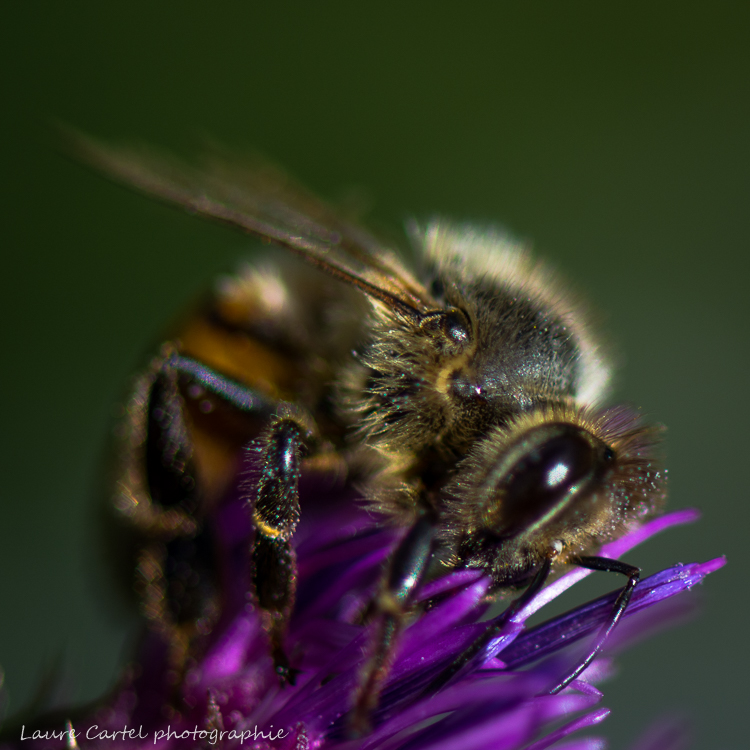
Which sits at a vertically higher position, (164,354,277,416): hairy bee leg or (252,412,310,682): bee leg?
(164,354,277,416): hairy bee leg

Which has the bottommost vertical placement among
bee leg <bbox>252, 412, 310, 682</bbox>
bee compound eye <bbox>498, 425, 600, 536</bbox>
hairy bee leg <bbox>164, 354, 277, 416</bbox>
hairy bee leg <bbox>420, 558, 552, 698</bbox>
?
hairy bee leg <bbox>420, 558, 552, 698</bbox>

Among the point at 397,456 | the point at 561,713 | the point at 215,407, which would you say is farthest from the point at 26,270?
the point at 561,713

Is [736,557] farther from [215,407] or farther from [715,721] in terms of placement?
[215,407]

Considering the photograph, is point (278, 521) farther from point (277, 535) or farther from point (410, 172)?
point (410, 172)

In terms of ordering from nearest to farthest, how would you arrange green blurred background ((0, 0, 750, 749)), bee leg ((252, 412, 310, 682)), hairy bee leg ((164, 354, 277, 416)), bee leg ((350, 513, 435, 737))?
bee leg ((350, 513, 435, 737))
bee leg ((252, 412, 310, 682))
hairy bee leg ((164, 354, 277, 416))
green blurred background ((0, 0, 750, 749))

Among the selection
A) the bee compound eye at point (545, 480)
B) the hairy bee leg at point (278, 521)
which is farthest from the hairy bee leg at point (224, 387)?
the bee compound eye at point (545, 480)

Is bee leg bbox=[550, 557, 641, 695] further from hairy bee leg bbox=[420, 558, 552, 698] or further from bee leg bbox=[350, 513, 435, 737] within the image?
bee leg bbox=[350, 513, 435, 737]

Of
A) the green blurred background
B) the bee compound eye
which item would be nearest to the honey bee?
the bee compound eye
